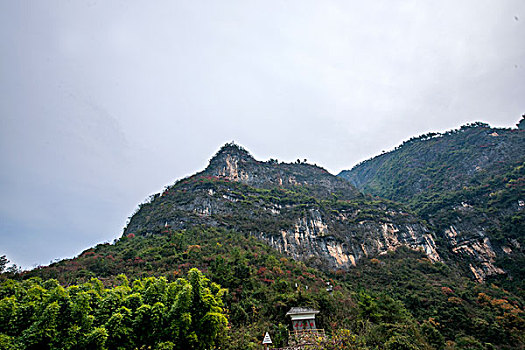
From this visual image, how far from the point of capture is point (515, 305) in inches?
1104

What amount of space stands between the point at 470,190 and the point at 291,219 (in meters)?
37.2

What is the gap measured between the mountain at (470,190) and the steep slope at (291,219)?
526 cm

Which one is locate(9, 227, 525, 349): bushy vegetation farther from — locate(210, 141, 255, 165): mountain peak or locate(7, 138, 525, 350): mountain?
locate(210, 141, 255, 165): mountain peak

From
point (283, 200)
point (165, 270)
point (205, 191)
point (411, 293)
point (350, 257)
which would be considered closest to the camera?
point (165, 270)

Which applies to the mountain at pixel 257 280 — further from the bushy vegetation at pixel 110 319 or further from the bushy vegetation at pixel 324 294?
the bushy vegetation at pixel 324 294

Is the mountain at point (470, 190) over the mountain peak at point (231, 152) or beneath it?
beneath

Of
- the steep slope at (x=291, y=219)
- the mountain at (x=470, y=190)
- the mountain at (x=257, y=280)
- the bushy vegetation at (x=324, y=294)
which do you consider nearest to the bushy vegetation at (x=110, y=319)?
the mountain at (x=257, y=280)

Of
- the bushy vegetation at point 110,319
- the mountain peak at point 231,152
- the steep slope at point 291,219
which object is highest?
the mountain peak at point 231,152

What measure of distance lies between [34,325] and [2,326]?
120 centimetres

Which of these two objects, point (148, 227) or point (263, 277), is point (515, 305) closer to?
point (263, 277)

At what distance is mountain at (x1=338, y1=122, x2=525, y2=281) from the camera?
40312mm

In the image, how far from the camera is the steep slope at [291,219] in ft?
140

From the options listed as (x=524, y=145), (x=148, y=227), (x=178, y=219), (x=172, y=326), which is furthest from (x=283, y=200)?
(x=524, y=145)

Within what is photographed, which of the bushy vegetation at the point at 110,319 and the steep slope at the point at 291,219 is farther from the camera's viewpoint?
the steep slope at the point at 291,219
